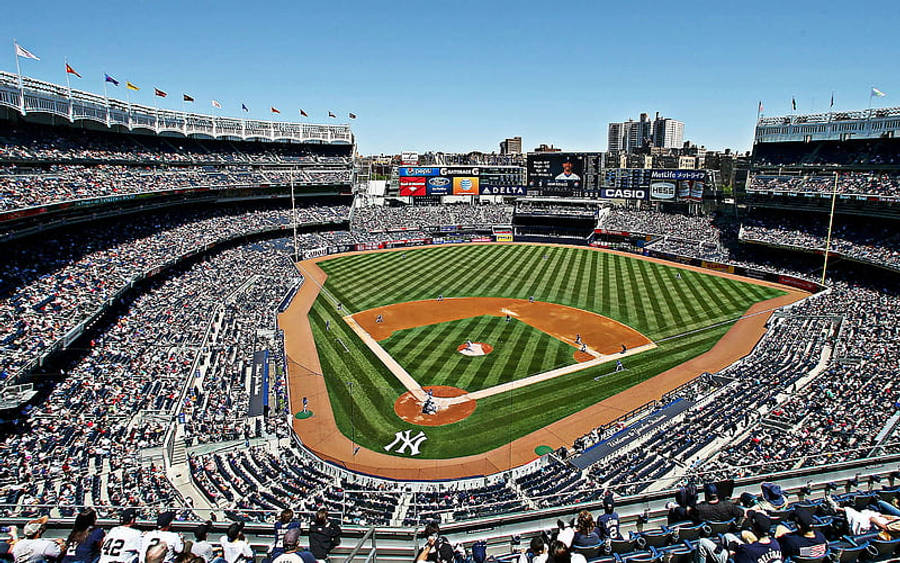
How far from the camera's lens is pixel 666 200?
68188 mm

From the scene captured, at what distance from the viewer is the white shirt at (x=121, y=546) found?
6207 mm

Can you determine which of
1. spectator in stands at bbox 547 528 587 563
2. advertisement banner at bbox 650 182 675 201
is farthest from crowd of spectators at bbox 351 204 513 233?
spectator in stands at bbox 547 528 587 563

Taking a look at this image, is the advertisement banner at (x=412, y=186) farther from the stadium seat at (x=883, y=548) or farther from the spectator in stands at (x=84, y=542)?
the stadium seat at (x=883, y=548)

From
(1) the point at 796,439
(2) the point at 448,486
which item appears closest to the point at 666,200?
(1) the point at 796,439

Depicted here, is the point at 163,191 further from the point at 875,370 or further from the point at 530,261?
the point at 875,370

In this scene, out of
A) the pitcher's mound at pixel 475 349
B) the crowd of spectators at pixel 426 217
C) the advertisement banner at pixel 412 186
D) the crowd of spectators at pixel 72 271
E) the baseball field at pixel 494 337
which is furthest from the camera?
the advertisement banner at pixel 412 186

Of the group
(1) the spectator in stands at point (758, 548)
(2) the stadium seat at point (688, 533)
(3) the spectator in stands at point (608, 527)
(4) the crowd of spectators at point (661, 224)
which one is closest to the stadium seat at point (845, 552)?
(1) the spectator in stands at point (758, 548)

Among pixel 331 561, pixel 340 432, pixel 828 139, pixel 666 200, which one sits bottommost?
pixel 340 432

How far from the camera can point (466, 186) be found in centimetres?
8150

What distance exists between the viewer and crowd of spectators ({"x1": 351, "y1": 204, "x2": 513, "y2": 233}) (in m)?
72.9

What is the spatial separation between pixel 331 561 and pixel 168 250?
132ft

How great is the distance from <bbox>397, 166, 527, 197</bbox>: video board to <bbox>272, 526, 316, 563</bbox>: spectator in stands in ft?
251

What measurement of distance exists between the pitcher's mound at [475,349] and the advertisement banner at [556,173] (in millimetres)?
47166

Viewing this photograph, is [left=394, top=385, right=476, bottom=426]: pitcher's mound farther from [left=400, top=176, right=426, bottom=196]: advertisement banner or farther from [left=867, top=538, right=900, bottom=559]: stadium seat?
[left=400, top=176, right=426, bottom=196]: advertisement banner
